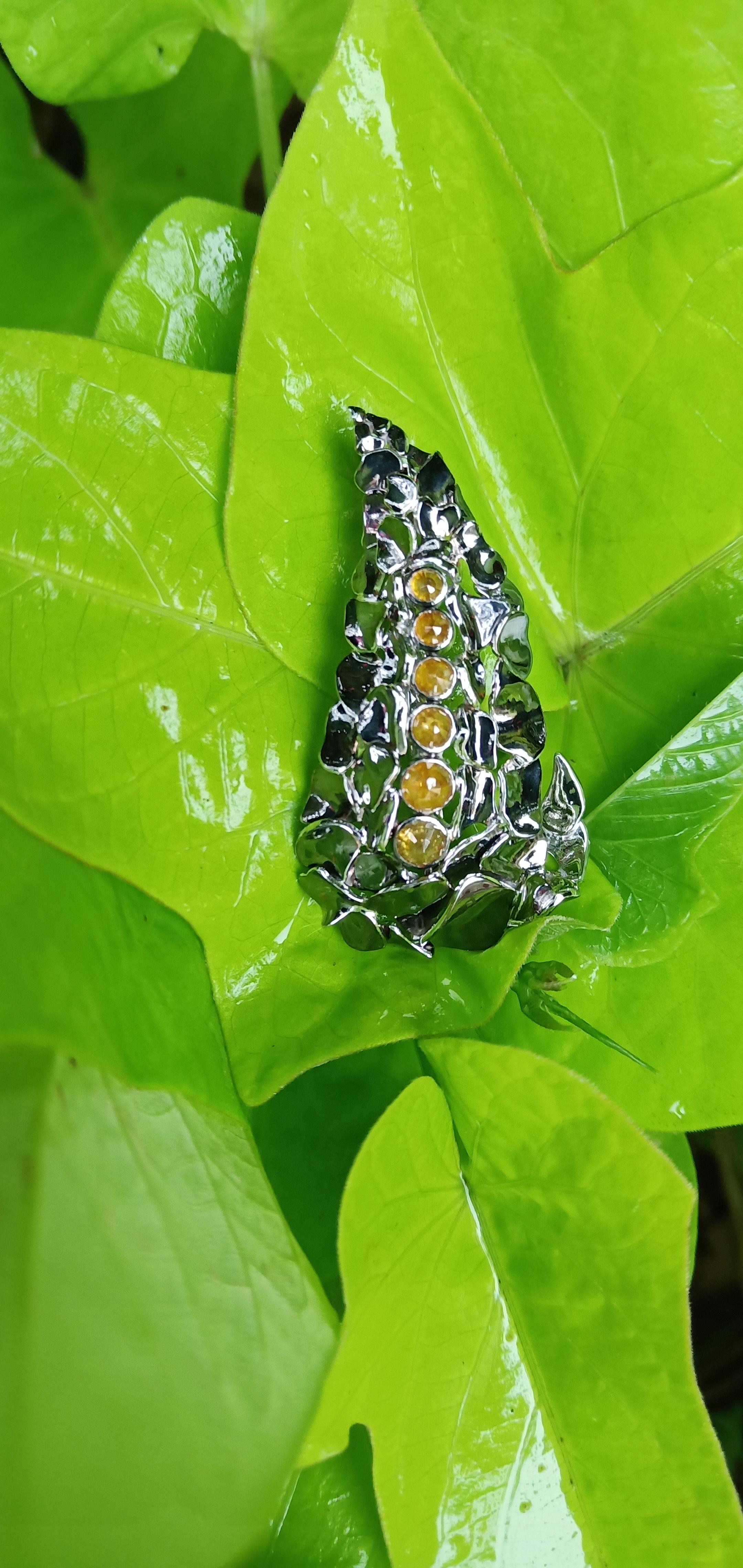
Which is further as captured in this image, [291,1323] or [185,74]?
[185,74]

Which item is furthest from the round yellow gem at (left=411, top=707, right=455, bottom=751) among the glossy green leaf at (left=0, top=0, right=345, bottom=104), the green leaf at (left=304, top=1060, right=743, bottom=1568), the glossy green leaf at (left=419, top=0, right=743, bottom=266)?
the glossy green leaf at (left=0, top=0, right=345, bottom=104)

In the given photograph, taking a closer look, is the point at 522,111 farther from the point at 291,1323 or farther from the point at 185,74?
the point at 291,1323

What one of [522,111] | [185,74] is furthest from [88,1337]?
[185,74]

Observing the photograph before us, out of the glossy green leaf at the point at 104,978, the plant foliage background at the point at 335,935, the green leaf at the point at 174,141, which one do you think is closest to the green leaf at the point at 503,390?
the plant foliage background at the point at 335,935

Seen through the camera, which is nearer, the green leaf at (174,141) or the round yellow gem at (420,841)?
the round yellow gem at (420,841)

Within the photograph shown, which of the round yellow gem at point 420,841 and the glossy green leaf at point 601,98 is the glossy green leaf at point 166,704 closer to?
the round yellow gem at point 420,841

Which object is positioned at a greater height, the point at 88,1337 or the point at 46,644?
the point at 46,644
